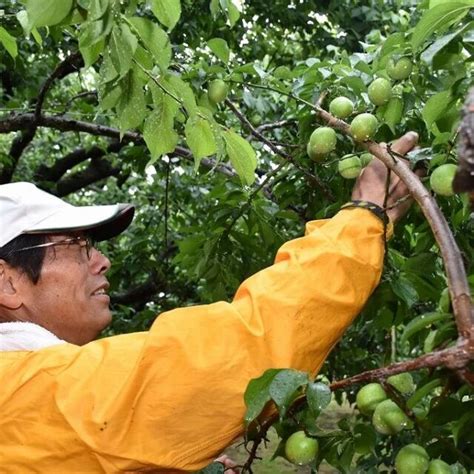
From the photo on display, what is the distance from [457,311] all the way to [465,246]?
45.8 inches

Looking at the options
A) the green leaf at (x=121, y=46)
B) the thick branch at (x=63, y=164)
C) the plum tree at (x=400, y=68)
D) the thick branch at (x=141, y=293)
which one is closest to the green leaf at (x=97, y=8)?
the green leaf at (x=121, y=46)

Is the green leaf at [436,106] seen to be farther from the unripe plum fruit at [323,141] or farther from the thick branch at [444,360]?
the thick branch at [444,360]

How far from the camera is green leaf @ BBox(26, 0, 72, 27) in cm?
126

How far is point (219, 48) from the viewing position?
104 inches

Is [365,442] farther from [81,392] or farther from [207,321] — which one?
[81,392]

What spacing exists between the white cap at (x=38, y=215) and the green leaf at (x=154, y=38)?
569 mm

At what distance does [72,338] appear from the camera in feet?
6.87

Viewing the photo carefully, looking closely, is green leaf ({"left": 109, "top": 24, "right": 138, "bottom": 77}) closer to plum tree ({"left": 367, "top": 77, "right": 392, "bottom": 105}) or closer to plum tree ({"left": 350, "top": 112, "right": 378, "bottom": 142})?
plum tree ({"left": 350, "top": 112, "right": 378, "bottom": 142})

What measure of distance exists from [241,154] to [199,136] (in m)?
0.13

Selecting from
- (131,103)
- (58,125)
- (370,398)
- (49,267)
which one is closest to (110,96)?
(131,103)

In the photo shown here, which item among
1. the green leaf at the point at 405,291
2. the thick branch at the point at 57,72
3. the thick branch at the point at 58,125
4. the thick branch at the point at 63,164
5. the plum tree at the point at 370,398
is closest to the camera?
the plum tree at the point at 370,398

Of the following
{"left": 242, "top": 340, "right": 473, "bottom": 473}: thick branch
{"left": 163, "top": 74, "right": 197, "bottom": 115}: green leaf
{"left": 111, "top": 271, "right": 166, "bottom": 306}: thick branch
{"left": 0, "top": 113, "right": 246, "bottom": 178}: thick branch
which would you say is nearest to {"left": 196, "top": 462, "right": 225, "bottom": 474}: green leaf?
{"left": 242, "top": 340, "right": 473, "bottom": 473}: thick branch

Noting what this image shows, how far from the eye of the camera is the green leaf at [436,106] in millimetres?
1878

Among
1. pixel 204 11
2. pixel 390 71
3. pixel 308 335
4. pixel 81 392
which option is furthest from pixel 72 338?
pixel 204 11
